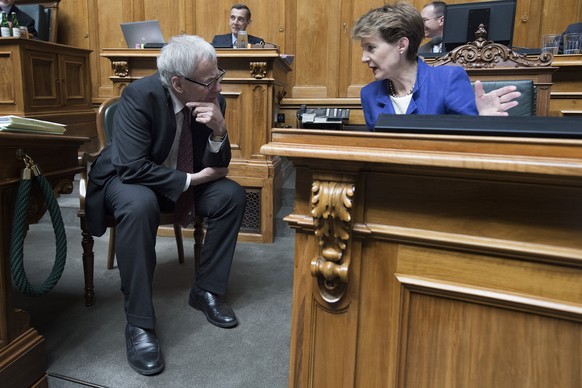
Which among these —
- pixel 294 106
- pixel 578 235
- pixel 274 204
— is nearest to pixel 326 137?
pixel 578 235

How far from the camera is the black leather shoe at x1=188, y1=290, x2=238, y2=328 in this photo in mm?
1784

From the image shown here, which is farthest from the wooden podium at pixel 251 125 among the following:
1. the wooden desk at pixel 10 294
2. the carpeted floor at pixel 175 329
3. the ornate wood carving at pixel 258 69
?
the wooden desk at pixel 10 294

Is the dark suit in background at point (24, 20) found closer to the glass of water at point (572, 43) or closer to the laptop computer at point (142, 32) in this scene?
the laptop computer at point (142, 32)

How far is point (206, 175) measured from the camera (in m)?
1.83

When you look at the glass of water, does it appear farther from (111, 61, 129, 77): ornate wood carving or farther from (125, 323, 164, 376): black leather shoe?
(125, 323, 164, 376): black leather shoe

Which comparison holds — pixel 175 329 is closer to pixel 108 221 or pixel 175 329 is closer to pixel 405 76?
pixel 108 221

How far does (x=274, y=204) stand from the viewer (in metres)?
2.89

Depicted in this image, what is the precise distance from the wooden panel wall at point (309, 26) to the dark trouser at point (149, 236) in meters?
2.74

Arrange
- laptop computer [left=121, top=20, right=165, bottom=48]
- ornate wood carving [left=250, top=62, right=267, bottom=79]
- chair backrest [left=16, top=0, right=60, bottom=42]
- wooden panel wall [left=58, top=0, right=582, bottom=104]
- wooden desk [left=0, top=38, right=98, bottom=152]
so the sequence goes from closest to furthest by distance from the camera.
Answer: ornate wood carving [left=250, top=62, right=267, bottom=79] → laptop computer [left=121, top=20, right=165, bottom=48] → wooden desk [left=0, top=38, right=98, bottom=152] → wooden panel wall [left=58, top=0, right=582, bottom=104] → chair backrest [left=16, top=0, right=60, bottom=42]

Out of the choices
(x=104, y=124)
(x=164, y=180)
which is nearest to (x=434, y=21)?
(x=104, y=124)

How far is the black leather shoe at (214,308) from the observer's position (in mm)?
1784

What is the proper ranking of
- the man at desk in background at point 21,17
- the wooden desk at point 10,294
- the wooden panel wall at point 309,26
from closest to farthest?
the wooden desk at point 10,294 < the wooden panel wall at point 309,26 < the man at desk in background at point 21,17

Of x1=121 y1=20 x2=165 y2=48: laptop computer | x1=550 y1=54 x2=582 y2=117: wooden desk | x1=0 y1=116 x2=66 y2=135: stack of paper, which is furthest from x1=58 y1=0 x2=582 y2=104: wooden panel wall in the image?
x1=0 y1=116 x2=66 y2=135: stack of paper

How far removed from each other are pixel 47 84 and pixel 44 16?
3.81 ft
